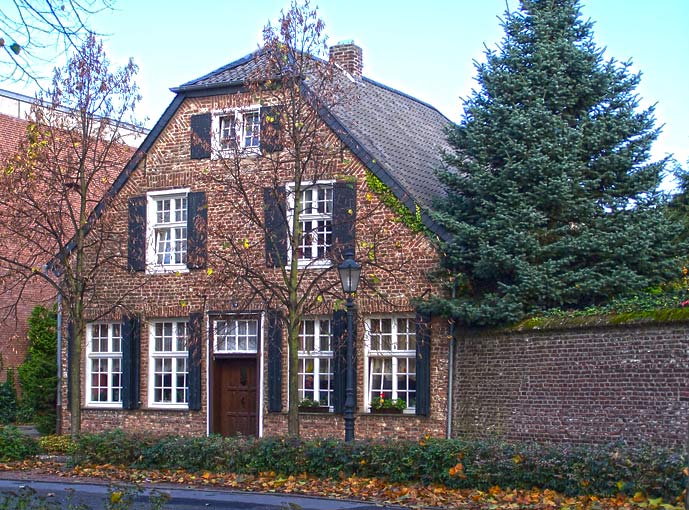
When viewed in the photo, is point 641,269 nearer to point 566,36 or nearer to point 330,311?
point 566,36

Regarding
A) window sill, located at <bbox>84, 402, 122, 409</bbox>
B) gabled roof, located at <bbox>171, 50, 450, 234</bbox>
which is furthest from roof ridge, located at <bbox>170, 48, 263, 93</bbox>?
window sill, located at <bbox>84, 402, 122, 409</bbox>

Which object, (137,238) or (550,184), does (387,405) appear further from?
(137,238)

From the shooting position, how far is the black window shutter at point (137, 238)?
25.2 metres

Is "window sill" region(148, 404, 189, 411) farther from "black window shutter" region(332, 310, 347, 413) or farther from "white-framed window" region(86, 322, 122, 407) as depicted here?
"black window shutter" region(332, 310, 347, 413)

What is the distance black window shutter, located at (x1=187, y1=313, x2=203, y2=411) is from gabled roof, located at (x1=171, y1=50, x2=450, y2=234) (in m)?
5.23

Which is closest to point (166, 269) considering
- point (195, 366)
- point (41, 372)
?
point (195, 366)

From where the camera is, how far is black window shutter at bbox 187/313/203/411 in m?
24.1

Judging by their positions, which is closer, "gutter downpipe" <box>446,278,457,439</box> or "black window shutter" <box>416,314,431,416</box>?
"gutter downpipe" <box>446,278,457,439</box>

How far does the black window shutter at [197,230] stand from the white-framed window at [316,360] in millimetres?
2693

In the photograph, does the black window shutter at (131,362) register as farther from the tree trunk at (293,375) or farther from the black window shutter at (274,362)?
the tree trunk at (293,375)

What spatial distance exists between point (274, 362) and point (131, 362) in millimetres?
3799

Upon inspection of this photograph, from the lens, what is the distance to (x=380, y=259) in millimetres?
22188

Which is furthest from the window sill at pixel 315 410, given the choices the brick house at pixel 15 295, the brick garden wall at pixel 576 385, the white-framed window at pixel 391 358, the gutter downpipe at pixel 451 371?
the brick house at pixel 15 295

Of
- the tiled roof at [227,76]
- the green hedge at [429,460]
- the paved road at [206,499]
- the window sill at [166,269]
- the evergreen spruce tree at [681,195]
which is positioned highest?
the tiled roof at [227,76]
